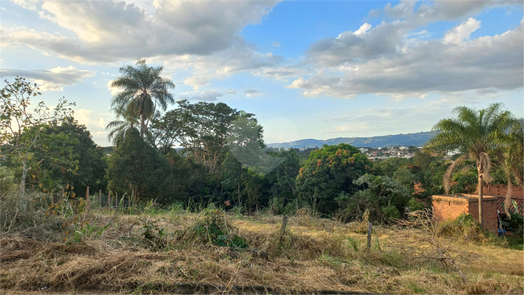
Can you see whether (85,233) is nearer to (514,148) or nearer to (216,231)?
(216,231)

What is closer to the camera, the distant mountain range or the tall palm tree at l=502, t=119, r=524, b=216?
the tall palm tree at l=502, t=119, r=524, b=216

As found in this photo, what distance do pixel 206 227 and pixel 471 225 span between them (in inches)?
378

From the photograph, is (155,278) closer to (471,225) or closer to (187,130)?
(471,225)

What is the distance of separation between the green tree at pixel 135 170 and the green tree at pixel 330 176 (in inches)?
311

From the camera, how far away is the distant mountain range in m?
20.3

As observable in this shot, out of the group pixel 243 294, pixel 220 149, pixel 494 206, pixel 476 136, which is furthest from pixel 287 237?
pixel 220 149

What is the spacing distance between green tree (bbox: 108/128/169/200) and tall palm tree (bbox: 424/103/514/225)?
13891 mm

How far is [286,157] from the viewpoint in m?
20.4

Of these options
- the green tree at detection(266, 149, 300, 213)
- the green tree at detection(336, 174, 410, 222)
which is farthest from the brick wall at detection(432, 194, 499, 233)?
the green tree at detection(266, 149, 300, 213)

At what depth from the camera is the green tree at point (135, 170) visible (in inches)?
698

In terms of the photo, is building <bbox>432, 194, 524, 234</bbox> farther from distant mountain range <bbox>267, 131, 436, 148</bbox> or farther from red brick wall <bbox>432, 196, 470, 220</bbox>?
distant mountain range <bbox>267, 131, 436, 148</bbox>

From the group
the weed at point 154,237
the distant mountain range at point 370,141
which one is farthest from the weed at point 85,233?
the distant mountain range at point 370,141

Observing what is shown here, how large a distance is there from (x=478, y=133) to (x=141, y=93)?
19887 mm

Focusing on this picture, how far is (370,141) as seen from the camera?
115ft
